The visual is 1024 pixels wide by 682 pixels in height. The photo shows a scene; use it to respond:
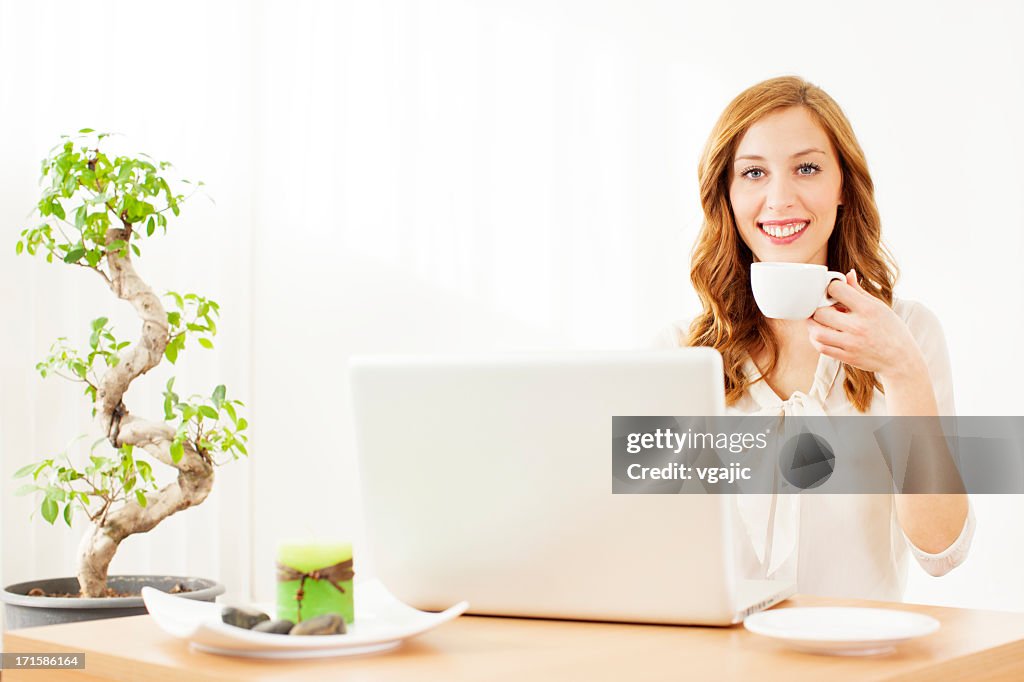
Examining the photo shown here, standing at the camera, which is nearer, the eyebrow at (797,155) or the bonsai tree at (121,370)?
the eyebrow at (797,155)

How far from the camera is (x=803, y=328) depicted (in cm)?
211

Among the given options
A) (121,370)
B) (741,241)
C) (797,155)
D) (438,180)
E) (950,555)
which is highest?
(438,180)

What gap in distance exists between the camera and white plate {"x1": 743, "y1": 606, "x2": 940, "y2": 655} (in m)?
0.93

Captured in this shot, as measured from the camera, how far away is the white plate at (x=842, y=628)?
93 centimetres

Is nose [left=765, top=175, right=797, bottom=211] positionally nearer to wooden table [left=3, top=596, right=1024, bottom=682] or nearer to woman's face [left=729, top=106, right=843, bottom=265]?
woman's face [left=729, top=106, right=843, bottom=265]

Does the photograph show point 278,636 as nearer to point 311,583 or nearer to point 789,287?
point 311,583

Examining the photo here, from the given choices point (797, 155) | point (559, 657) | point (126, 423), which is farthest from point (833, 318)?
point (126, 423)

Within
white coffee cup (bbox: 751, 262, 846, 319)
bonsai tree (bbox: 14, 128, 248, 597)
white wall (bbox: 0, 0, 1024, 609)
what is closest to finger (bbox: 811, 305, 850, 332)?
white coffee cup (bbox: 751, 262, 846, 319)

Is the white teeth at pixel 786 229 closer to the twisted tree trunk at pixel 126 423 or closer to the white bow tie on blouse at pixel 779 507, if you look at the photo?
the white bow tie on blouse at pixel 779 507

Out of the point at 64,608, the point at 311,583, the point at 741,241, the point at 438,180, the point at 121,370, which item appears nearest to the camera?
the point at 311,583

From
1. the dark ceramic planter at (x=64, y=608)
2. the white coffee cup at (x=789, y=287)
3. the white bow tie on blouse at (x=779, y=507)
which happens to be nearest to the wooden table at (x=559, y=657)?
the white coffee cup at (x=789, y=287)

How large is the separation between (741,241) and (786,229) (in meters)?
0.16

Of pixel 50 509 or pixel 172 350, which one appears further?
pixel 172 350

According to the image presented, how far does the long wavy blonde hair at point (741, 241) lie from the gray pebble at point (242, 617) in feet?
3.93
